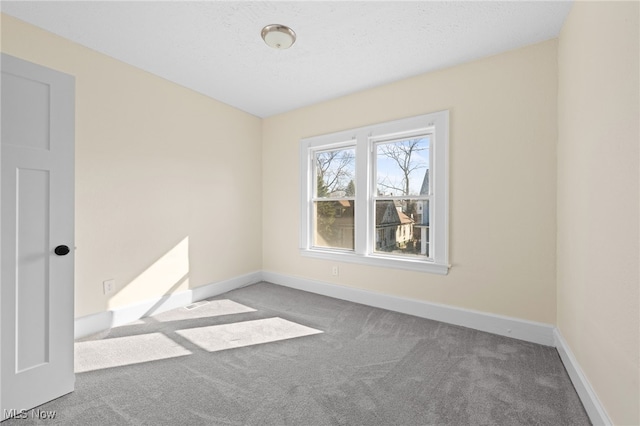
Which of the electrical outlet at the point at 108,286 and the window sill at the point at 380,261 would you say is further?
the window sill at the point at 380,261

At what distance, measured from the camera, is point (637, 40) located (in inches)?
49.6

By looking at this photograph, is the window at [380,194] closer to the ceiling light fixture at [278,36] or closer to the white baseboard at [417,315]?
the white baseboard at [417,315]

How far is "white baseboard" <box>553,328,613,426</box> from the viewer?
60.7 inches

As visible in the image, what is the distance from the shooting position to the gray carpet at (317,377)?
1688mm

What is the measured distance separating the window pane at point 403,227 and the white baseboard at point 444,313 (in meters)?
0.57

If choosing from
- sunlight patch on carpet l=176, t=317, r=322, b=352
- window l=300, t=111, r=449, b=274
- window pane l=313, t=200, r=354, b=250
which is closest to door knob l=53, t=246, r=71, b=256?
sunlight patch on carpet l=176, t=317, r=322, b=352

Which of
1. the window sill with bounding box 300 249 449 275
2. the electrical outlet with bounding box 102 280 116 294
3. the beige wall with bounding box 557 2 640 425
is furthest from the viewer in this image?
the window sill with bounding box 300 249 449 275

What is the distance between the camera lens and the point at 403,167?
345cm

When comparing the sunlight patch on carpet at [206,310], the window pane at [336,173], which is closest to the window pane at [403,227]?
the window pane at [336,173]

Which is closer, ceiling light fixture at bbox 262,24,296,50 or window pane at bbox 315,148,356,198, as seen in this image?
ceiling light fixture at bbox 262,24,296,50

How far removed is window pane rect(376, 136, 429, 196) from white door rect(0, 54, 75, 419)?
2986mm

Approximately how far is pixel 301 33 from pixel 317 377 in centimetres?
277

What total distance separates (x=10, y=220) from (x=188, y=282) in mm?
2123

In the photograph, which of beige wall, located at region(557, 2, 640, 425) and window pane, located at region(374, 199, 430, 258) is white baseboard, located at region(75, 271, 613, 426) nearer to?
beige wall, located at region(557, 2, 640, 425)
